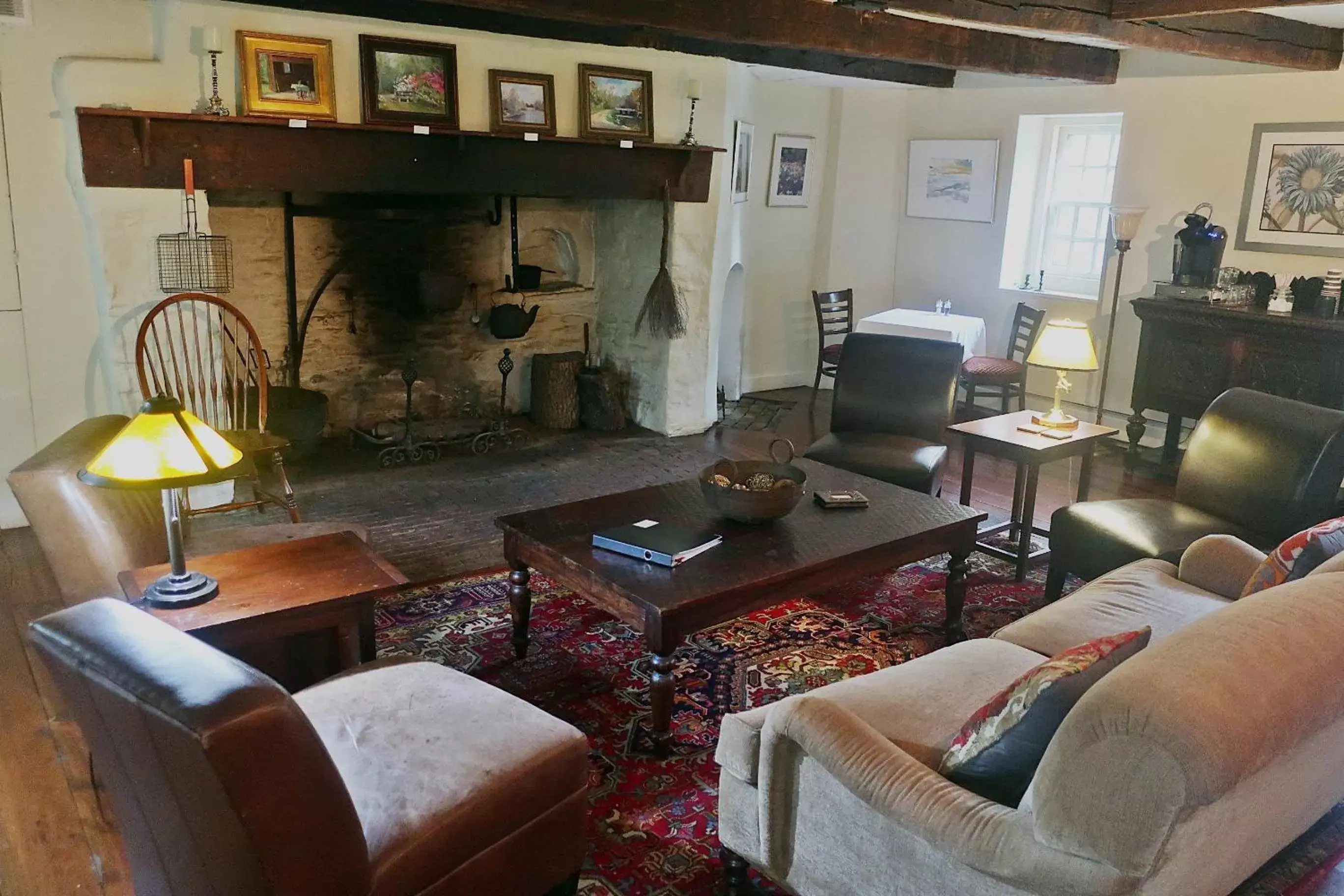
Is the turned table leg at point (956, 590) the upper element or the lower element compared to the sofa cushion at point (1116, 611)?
lower

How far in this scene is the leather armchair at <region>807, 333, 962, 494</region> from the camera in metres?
4.18

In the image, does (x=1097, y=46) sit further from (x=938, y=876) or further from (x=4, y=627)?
(x=4, y=627)

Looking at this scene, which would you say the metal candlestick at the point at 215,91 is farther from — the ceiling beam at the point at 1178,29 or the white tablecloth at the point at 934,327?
the white tablecloth at the point at 934,327

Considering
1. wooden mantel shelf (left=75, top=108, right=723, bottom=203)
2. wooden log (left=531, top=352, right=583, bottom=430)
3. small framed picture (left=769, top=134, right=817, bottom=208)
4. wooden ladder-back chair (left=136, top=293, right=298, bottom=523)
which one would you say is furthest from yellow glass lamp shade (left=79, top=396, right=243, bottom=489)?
small framed picture (left=769, top=134, right=817, bottom=208)

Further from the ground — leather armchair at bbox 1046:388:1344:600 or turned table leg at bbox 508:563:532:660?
leather armchair at bbox 1046:388:1344:600

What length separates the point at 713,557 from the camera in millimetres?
2832

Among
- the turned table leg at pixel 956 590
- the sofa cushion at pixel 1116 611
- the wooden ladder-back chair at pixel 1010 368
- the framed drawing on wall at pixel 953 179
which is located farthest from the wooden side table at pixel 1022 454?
the framed drawing on wall at pixel 953 179

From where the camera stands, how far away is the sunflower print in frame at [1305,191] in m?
5.24

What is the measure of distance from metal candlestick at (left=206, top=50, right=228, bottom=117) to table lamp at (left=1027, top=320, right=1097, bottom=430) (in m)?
3.34

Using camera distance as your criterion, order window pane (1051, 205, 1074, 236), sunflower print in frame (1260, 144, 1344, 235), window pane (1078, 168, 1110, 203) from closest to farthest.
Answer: sunflower print in frame (1260, 144, 1344, 235), window pane (1078, 168, 1110, 203), window pane (1051, 205, 1074, 236)

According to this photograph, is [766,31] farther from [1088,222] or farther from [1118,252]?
[1088,222]

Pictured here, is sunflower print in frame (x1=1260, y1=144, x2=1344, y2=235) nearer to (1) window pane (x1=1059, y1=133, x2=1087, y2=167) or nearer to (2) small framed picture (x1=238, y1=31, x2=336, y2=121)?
(1) window pane (x1=1059, y1=133, x2=1087, y2=167)

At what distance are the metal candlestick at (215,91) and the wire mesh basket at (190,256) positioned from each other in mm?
233

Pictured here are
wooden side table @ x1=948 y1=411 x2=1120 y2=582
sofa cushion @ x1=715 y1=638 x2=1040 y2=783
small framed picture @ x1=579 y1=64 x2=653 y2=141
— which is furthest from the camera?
small framed picture @ x1=579 y1=64 x2=653 y2=141
